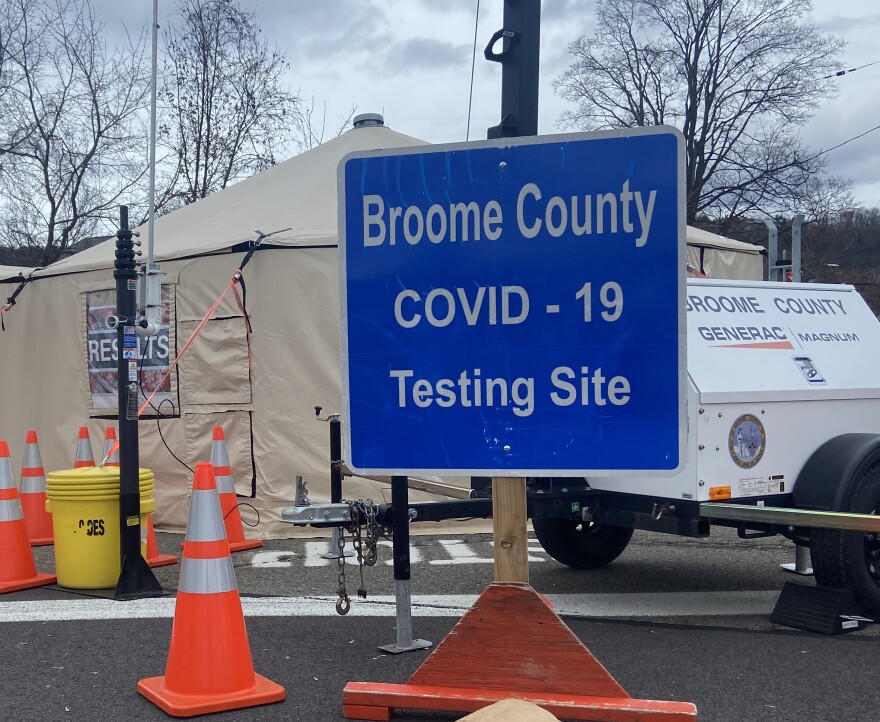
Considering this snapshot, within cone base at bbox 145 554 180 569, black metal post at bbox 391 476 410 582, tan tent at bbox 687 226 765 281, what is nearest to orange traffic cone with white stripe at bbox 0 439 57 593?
cone base at bbox 145 554 180 569

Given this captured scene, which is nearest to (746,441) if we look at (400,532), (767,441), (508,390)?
(767,441)

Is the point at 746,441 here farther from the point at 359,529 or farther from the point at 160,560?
the point at 160,560

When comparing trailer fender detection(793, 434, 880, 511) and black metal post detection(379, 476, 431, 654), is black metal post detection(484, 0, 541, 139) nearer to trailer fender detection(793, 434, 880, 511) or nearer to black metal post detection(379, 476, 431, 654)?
black metal post detection(379, 476, 431, 654)

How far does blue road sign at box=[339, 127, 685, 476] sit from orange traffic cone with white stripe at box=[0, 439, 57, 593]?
447cm

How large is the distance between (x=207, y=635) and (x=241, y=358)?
5.47 metres

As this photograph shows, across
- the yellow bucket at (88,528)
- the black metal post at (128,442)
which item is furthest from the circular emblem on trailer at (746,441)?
the yellow bucket at (88,528)

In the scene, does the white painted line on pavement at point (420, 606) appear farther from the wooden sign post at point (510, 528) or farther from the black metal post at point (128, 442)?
the wooden sign post at point (510, 528)

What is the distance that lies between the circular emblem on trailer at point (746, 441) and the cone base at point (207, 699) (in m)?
2.98

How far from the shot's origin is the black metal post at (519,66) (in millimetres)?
4023

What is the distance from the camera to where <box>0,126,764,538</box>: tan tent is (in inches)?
382

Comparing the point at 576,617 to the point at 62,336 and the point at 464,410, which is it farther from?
the point at 62,336

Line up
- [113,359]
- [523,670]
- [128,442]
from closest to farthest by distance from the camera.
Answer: [523,670]
[128,442]
[113,359]

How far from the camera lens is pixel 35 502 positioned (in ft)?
30.8

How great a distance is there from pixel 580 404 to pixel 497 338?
0.40m
